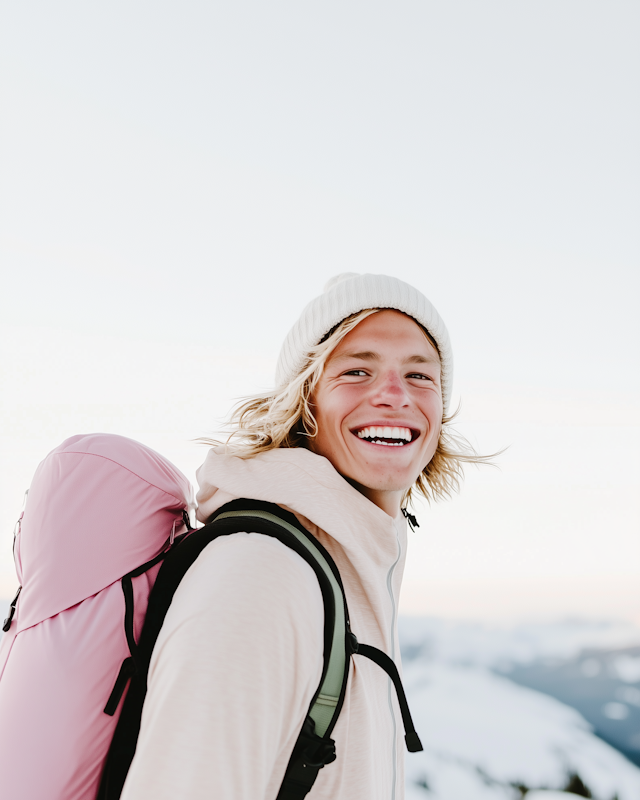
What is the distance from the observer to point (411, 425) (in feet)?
5.24

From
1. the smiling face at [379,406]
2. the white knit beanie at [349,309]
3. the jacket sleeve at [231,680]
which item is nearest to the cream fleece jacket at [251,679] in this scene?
the jacket sleeve at [231,680]

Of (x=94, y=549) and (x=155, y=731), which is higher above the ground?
(x=94, y=549)

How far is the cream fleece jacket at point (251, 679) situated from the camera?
2.78 ft

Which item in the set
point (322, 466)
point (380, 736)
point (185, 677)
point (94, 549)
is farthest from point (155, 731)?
point (322, 466)

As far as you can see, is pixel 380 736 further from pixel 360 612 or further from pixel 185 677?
pixel 185 677

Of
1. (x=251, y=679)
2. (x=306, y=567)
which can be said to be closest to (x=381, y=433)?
(x=306, y=567)

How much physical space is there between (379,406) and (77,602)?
33.7 inches

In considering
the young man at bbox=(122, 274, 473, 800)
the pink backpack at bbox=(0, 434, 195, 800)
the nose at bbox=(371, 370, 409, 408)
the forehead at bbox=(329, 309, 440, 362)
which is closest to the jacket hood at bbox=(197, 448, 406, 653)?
the young man at bbox=(122, 274, 473, 800)

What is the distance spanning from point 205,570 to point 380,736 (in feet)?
1.95

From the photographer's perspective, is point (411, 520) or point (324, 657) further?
point (411, 520)

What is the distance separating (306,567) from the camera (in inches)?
41.4

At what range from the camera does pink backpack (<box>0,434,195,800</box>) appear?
3.13ft

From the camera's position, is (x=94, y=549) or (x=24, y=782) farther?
(x=94, y=549)

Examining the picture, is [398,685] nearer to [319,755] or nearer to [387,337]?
[319,755]
